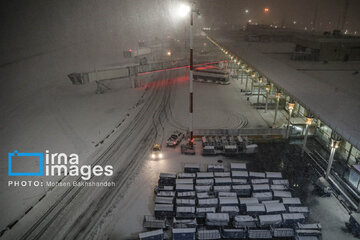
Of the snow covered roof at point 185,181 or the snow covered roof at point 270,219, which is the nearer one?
the snow covered roof at point 270,219

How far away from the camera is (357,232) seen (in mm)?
18922

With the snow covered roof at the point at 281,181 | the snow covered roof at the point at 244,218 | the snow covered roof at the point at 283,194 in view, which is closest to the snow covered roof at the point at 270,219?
the snow covered roof at the point at 244,218

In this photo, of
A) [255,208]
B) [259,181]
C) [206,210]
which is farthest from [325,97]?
[206,210]

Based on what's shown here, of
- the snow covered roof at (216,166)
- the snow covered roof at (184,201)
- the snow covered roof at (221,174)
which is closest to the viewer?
the snow covered roof at (184,201)

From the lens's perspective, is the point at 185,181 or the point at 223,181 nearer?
the point at 223,181

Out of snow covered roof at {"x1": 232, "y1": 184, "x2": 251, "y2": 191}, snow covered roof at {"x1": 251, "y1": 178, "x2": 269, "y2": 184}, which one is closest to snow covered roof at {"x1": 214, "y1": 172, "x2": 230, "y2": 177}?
snow covered roof at {"x1": 232, "y1": 184, "x2": 251, "y2": 191}

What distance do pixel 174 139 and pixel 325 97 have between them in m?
19.5

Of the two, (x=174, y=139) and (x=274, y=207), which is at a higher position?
(x=174, y=139)

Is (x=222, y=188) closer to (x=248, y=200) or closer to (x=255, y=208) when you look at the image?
(x=248, y=200)

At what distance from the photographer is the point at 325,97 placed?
1121 inches

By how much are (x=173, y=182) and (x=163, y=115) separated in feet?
62.2

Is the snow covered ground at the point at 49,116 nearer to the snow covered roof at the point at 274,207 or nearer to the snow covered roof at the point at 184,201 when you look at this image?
the snow covered roof at the point at 184,201

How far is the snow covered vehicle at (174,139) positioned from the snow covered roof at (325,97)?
50.0 ft

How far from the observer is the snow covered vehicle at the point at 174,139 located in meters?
31.6
